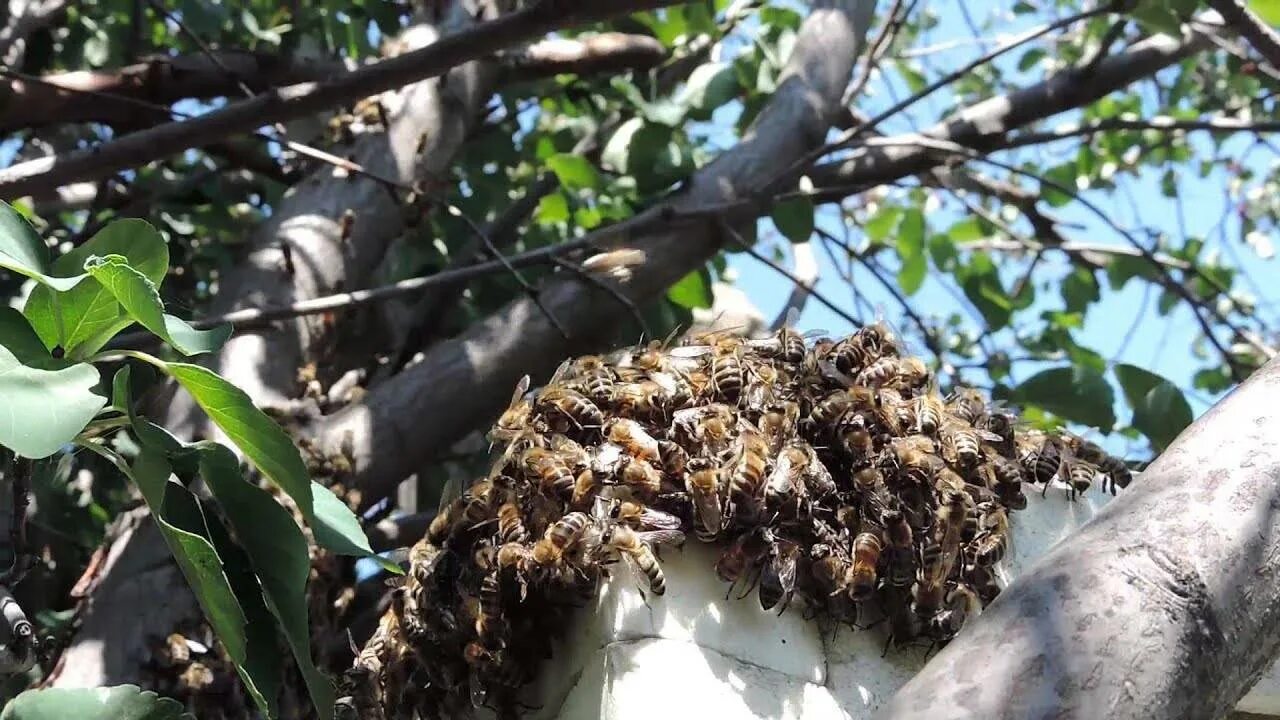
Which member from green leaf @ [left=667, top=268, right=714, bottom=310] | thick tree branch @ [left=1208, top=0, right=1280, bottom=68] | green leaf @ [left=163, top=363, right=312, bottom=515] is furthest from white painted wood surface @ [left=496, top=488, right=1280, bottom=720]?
green leaf @ [left=667, top=268, right=714, bottom=310]

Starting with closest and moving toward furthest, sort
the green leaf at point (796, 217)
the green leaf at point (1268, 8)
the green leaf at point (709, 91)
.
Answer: the green leaf at point (1268, 8) < the green leaf at point (796, 217) < the green leaf at point (709, 91)

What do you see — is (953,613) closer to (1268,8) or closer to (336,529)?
(336,529)

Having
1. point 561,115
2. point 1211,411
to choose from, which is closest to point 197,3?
point 561,115

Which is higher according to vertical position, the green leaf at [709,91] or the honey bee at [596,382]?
the green leaf at [709,91]

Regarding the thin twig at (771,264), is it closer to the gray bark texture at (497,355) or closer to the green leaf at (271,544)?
the gray bark texture at (497,355)

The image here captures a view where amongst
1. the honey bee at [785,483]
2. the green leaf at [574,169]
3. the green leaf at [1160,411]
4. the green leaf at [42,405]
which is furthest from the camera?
the green leaf at [574,169]

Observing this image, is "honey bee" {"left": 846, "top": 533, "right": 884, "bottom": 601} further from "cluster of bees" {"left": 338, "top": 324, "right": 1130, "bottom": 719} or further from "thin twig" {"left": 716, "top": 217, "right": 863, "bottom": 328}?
"thin twig" {"left": 716, "top": 217, "right": 863, "bottom": 328}

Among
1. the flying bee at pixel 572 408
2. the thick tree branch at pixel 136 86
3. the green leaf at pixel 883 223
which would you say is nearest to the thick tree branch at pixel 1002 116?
the green leaf at pixel 883 223
